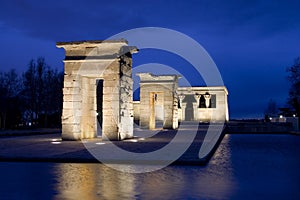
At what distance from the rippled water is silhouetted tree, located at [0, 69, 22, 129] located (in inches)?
Result: 1067

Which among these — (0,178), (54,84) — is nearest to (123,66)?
(0,178)

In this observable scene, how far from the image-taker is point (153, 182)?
25.0 ft

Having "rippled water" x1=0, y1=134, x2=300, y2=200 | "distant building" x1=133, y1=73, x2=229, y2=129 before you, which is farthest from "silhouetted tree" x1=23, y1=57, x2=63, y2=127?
"rippled water" x1=0, y1=134, x2=300, y2=200

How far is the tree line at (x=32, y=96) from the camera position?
38.4 meters

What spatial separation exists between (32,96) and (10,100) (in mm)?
2234

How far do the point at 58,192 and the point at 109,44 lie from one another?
496 inches

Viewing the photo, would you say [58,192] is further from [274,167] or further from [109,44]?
[109,44]

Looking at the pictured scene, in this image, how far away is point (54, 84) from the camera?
41.9m

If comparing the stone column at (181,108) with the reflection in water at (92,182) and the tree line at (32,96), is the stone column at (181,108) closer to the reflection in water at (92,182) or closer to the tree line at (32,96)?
the tree line at (32,96)

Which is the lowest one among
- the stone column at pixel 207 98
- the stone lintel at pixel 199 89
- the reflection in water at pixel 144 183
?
the reflection in water at pixel 144 183

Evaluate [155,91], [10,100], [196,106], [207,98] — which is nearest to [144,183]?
[155,91]

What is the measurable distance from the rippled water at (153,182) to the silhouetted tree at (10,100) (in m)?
27.1

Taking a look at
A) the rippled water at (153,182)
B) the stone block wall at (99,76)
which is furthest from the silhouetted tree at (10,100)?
the rippled water at (153,182)

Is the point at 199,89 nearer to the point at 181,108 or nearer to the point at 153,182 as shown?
the point at 181,108
